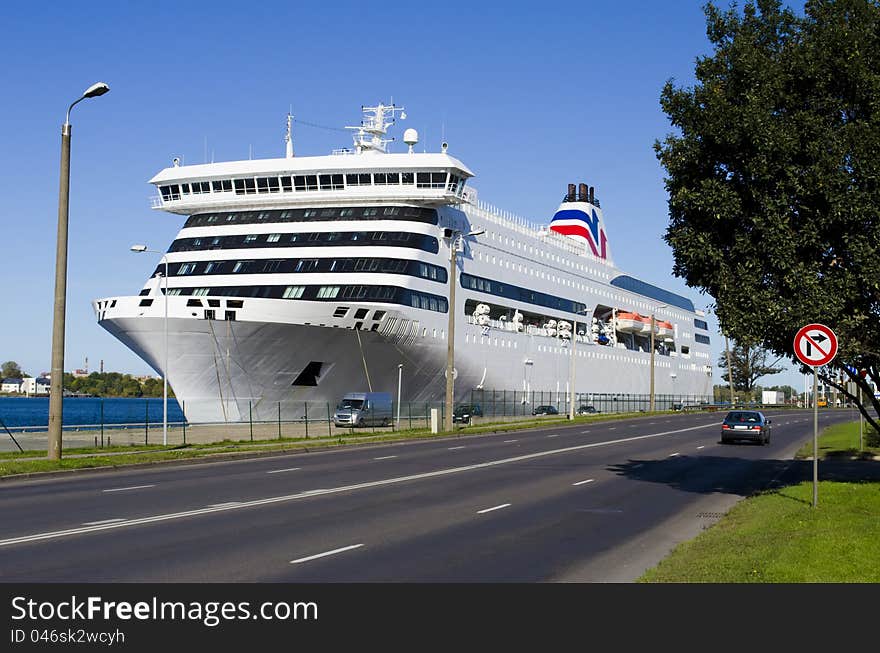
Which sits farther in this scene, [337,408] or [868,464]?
[337,408]

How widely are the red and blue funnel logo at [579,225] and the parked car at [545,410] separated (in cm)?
2111

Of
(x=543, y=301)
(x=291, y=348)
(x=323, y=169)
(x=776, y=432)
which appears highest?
(x=323, y=169)

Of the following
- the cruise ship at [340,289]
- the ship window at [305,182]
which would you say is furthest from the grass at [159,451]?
the ship window at [305,182]

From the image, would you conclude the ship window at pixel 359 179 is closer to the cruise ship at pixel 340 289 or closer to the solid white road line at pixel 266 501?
the cruise ship at pixel 340 289

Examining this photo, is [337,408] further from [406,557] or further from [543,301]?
[406,557]

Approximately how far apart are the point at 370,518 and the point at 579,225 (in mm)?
71530

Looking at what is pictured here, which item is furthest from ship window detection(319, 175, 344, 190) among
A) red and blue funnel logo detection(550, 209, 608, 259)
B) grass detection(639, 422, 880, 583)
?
grass detection(639, 422, 880, 583)

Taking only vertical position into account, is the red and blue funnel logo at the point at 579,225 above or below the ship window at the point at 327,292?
above

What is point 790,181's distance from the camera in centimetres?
1716

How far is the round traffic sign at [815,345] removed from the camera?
1475 cm

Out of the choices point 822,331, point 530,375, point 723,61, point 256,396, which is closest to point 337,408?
point 256,396

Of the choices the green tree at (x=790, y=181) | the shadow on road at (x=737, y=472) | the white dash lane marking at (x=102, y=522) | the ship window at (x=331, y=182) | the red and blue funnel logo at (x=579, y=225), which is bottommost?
the shadow on road at (x=737, y=472)
